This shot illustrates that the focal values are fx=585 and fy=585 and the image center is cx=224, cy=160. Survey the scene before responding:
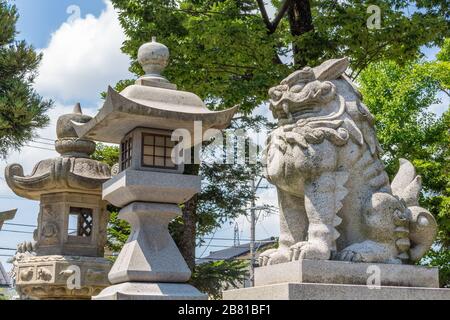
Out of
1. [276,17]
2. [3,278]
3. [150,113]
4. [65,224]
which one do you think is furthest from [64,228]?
[3,278]

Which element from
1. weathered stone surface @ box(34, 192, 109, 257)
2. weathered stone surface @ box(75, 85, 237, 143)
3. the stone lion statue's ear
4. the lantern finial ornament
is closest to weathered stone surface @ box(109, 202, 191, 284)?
weathered stone surface @ box(75, 85, 237, 143)

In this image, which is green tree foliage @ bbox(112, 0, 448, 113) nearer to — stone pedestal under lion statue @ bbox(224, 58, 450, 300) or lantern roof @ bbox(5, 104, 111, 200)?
lantern roof @ bbox(5, 104, 111, 200)

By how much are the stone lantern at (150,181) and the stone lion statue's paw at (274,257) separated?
1.34 metres

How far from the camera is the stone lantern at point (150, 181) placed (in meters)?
6.21

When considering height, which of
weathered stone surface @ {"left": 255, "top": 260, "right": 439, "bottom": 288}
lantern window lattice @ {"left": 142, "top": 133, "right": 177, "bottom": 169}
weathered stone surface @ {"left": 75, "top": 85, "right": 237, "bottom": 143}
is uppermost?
weathered stone surface @ {"left": 75, "top": 85, "right": 237, "bottom": 143}

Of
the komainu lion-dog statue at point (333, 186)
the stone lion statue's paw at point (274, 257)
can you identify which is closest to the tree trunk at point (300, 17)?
the komainu lion-dog statue at point (333, 186)

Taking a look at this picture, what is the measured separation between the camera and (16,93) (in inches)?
392

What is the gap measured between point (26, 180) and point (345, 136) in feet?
20.5

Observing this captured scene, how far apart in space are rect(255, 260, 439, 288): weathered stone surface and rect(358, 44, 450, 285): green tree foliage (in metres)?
9.44

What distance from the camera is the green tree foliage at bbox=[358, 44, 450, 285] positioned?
15.1m

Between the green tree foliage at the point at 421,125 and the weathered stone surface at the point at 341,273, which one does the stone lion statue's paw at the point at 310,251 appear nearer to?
the weathered stone surface at the point at 341,273

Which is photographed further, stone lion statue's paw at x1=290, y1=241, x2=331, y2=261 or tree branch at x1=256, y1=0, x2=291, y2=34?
tree branch at x1=256, y1=0, x2=291, y2=34

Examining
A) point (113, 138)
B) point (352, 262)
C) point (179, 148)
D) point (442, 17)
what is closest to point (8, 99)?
point (113, 138)

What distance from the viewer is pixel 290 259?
4824 mm
